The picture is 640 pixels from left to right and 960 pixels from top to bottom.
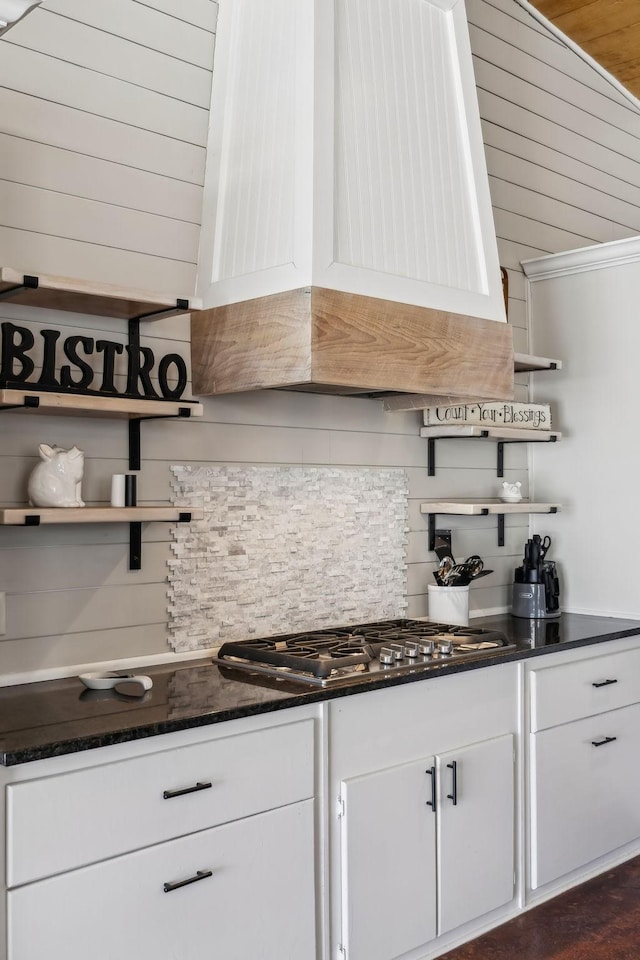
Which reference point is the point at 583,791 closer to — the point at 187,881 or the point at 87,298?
the point at 187,881

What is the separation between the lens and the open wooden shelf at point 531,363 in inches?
134

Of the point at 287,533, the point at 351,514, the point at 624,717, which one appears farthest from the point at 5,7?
the point at 624,717

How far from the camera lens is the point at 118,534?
2.55 metres

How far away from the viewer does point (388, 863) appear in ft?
8.00

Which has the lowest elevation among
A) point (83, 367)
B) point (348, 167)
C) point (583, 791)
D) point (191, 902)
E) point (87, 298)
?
point (583, 791)

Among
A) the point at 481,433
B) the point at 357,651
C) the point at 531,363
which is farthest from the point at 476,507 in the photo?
the point at 357,651

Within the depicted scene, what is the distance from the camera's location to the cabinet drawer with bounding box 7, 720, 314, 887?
5.81 ft

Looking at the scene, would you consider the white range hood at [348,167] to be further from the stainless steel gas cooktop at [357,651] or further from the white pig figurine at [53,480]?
the stainless steel gas cooktop at [357,651]

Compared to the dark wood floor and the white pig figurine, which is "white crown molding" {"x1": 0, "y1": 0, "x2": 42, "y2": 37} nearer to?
the white pig figurine

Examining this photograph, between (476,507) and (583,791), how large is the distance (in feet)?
3.27

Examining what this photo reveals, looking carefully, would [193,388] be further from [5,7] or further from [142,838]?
[5,7]

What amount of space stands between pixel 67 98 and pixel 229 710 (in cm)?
161

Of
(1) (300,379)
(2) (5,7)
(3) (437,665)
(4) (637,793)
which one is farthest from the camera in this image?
(4) (637,793)

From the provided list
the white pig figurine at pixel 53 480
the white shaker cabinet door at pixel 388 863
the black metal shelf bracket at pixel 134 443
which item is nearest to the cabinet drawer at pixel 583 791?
the white shaker cabinet door at pixel 388 863
